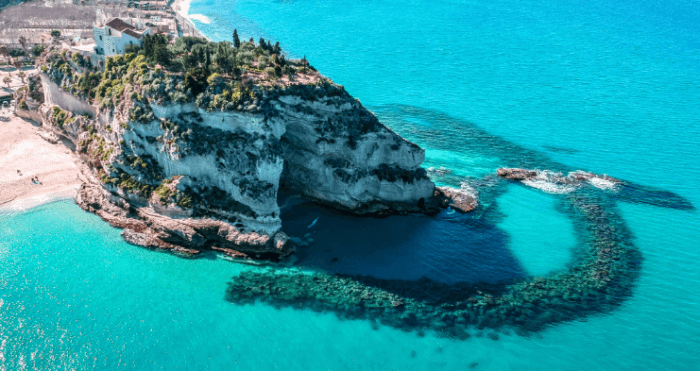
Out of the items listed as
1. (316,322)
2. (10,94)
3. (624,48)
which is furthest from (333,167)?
(624,48)

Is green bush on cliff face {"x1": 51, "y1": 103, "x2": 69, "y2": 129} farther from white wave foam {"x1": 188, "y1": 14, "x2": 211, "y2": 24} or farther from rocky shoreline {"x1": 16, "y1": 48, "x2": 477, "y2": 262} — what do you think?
white wave foam {"x1": 188, "y1": 14, "x2": 211, "y2": 24}

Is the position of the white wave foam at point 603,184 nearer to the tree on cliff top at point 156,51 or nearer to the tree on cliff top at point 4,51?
the tree on cliff top at point 156,51

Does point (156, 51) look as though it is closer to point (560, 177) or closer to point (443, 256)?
point (443, 256)

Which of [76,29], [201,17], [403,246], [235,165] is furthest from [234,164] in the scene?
[201,17]

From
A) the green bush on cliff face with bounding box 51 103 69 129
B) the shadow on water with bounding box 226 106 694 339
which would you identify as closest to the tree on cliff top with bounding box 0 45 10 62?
the green bush on cliff face with bounding box 51 103 69 129

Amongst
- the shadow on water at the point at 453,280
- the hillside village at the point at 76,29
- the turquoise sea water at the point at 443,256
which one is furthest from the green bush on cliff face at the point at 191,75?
the shadow on water at the point at 453,280
